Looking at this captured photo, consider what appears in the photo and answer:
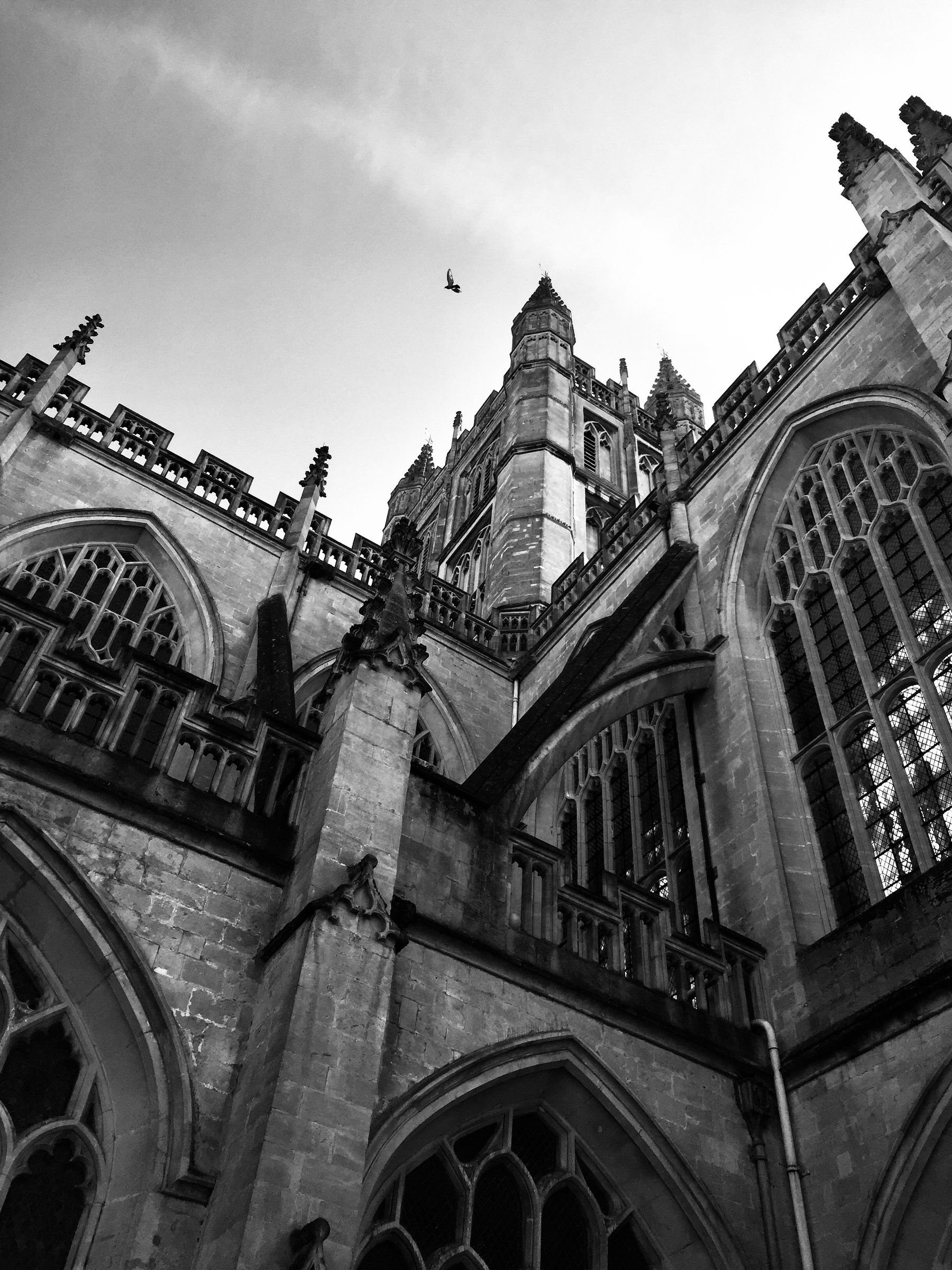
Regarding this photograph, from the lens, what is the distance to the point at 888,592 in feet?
34.3

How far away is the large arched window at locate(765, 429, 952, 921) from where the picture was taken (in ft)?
30.4

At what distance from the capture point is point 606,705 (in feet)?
35.2

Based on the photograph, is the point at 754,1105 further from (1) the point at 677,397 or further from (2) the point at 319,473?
(1) the point at 677,397

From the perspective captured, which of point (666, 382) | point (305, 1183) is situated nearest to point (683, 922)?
point (305, 1183)

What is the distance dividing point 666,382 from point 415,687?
107 feet

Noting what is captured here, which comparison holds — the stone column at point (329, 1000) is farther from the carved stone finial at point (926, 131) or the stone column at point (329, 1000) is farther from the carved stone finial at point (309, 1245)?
the carved stone finial at point (926, 131)

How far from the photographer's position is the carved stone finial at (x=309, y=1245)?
5.28 meters

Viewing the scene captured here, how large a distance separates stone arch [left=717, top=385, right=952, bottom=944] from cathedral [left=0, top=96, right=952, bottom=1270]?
4 centimetres

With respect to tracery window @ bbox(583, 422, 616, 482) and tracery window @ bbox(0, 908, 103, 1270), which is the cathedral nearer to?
tracery window @ bbox(0, 908, 103, 1270)

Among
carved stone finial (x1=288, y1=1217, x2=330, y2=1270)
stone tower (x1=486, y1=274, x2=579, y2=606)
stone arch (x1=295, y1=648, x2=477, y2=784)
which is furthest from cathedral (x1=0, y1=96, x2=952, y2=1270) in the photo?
stone tower (x1=486, y1=274, x2=579, y2=606)

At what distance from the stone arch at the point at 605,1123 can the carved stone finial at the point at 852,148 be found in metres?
11.6

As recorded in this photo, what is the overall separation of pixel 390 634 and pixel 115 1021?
3726 mm

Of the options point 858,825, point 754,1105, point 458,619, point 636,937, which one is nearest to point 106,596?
point 458,619

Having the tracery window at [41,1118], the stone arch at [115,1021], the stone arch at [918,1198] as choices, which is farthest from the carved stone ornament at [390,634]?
the stone arch at [918,1198]
